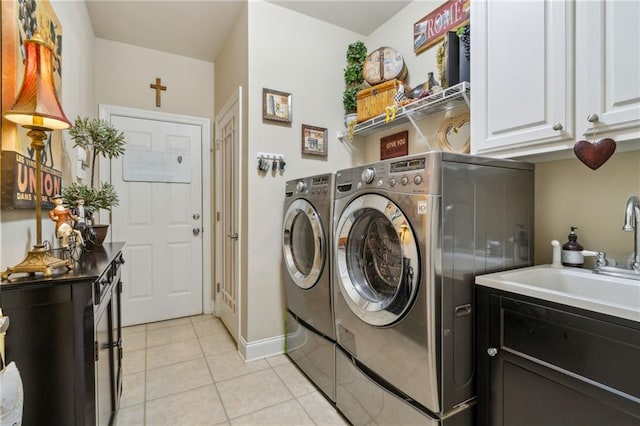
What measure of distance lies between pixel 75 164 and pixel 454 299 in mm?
2435

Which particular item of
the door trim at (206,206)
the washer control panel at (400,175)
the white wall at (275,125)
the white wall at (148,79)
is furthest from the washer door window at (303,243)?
the white wall at (148,79)

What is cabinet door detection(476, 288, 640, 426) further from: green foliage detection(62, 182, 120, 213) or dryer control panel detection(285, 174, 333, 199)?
green foliage detection(62, 182, 120, 213)

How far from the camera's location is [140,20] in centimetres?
256

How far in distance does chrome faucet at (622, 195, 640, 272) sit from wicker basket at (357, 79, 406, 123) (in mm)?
1427

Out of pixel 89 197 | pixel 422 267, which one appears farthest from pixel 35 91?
pixel 422 267

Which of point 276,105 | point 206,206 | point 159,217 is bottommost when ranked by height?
point 159,217

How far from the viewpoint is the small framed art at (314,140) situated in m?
2.44

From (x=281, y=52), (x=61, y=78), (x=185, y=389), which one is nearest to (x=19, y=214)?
(x=61, y=78)

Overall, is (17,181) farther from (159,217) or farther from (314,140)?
(159,217)

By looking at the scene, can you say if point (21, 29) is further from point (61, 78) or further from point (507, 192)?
point (507, 192)

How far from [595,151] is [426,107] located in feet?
3.19

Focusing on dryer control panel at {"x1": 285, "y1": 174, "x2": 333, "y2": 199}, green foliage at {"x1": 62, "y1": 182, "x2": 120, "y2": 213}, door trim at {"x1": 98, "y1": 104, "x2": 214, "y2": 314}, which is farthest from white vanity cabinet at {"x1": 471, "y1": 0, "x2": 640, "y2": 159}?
door trim at {"x1": 98, "y1": 104, "x2": 214, "y2": 314}

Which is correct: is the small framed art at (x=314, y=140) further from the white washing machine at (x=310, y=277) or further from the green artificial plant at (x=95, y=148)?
the green artificial plant at (x=95, y=148)

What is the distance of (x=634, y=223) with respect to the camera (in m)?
1.14
